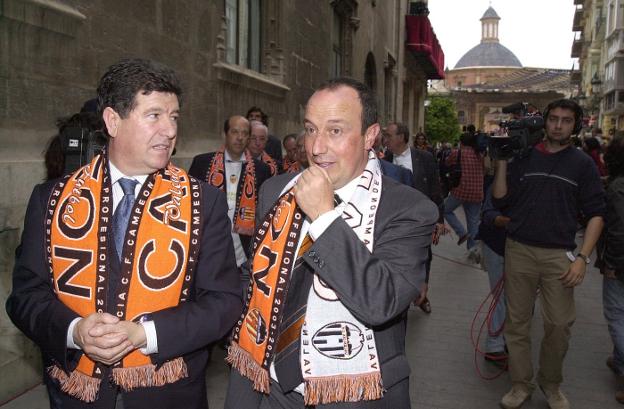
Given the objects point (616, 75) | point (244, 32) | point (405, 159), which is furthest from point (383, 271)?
point (616, 75)

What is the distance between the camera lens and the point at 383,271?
1.89m

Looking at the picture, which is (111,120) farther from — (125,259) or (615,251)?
(615,251)

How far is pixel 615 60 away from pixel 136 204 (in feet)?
132

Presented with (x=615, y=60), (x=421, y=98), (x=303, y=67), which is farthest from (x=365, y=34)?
(x=615, y=60)

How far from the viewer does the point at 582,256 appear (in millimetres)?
3986

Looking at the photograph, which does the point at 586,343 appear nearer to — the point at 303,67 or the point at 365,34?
the point at 303,67

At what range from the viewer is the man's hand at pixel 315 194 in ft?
6.24

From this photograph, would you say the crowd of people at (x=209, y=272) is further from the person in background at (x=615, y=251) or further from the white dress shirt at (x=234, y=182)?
the white dress shirt at (x=234, y=182)

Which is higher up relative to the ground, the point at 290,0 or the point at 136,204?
the point at 290,0

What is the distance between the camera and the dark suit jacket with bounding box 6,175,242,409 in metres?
1.99

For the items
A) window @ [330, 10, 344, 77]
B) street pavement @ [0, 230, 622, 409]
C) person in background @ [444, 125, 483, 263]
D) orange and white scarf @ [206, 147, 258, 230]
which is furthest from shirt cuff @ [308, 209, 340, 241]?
window @ [330, 10, 344, 77]

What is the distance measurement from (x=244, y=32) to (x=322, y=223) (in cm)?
770

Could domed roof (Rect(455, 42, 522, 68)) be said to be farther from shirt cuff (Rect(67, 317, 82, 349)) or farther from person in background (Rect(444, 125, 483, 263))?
shirt cuff (Rect(67, 317, 82, 349))

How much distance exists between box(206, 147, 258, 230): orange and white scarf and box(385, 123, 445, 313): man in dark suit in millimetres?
1718
